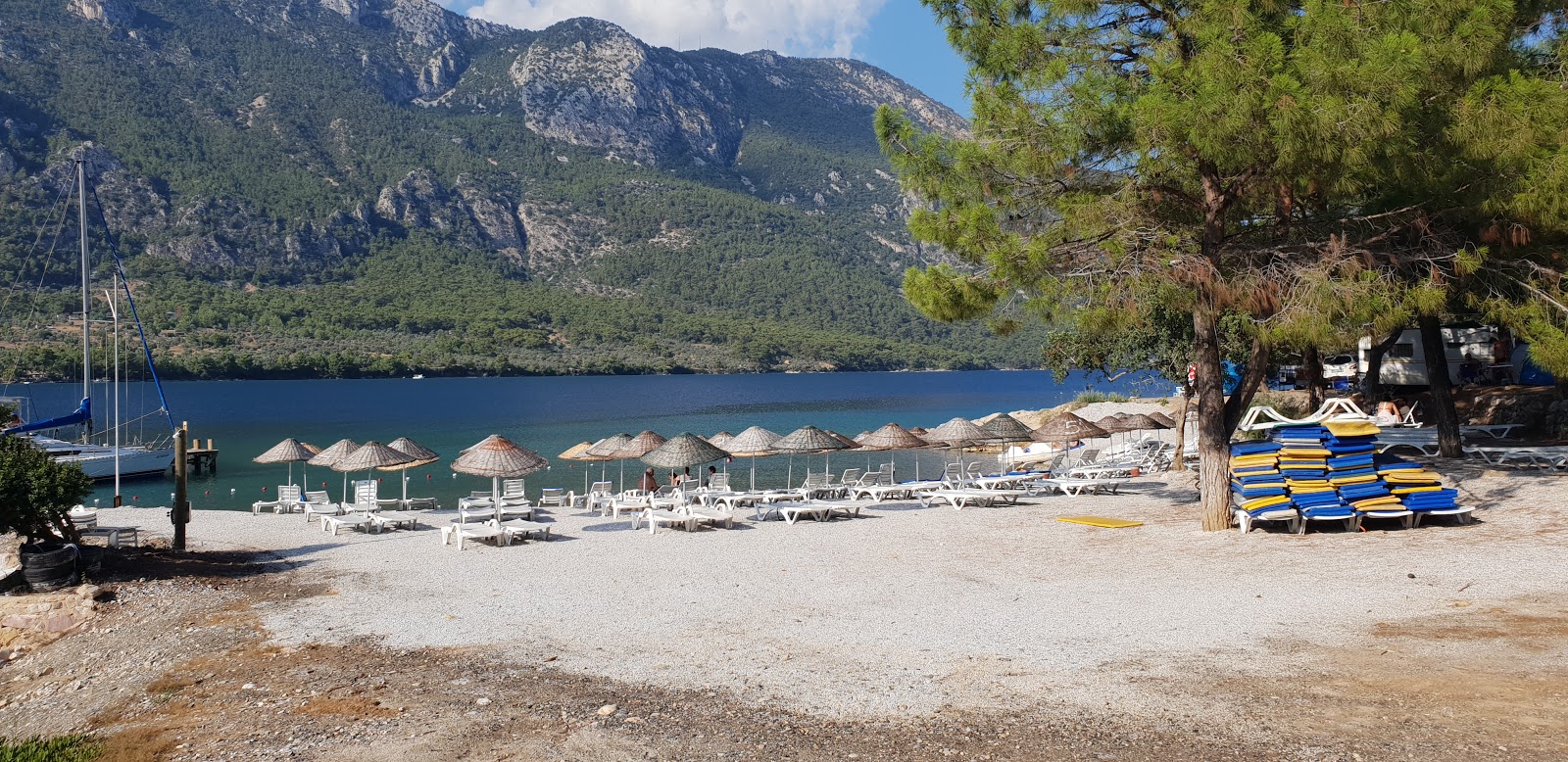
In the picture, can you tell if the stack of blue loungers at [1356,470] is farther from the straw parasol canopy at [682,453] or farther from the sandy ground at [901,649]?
the straw parasol canopy at [682,453]

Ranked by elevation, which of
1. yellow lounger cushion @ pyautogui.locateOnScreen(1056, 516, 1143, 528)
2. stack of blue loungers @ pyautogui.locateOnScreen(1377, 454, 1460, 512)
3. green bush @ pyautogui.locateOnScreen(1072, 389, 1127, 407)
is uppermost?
green bush @ pyautogui.locateOnScreen(1072, 389, 1127, 407)

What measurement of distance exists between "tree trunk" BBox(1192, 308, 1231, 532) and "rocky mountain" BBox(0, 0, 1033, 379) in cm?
10120

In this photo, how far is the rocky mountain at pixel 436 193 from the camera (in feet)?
401

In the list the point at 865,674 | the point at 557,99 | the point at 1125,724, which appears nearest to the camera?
the point at 1125,724

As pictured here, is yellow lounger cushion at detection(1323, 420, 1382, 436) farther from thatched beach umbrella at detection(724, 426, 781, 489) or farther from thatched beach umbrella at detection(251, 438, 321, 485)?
thatched beach umbrella at detection(251, 438, 321, 485)

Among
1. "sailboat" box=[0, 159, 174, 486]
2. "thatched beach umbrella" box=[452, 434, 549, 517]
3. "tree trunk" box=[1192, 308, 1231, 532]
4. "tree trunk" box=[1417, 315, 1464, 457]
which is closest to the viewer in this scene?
"tree trunk" box=[1192, 308, 1231, 532]

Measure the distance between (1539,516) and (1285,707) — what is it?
862 centimetres

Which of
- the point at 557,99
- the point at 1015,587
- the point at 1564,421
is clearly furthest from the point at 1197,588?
the point at 557,99

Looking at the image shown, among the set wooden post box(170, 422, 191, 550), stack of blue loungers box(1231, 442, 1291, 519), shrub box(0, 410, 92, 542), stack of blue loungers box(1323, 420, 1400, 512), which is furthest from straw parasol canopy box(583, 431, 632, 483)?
stack of blue loungers box(1323, 420, 1400, 512)

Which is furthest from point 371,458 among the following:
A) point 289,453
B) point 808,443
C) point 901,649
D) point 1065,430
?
point 1065,430

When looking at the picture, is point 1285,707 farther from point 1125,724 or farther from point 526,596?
point 526,596

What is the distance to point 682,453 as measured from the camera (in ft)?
56.1

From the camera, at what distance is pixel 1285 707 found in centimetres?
586

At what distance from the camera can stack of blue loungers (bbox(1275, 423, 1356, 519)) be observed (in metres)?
12.0
